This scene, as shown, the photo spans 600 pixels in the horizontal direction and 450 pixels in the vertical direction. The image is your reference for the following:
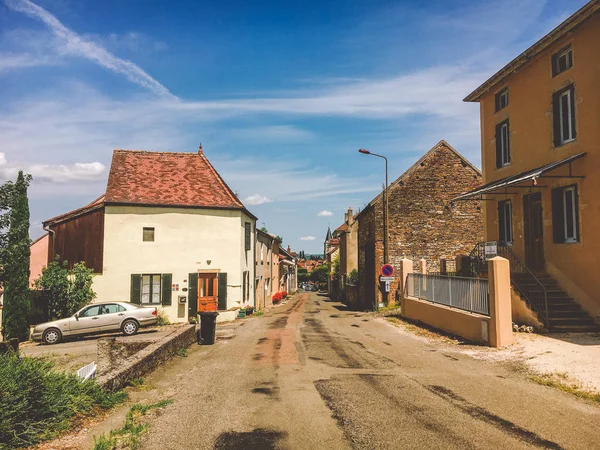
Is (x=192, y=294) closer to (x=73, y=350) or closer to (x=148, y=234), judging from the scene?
(x=148, y=234)

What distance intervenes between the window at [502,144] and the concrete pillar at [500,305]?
24.9 feet

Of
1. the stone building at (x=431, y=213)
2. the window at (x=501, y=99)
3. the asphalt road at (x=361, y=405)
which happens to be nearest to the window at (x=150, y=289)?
the stone building at (x=431, y=213)

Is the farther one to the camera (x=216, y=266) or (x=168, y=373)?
(x=216, y=266)

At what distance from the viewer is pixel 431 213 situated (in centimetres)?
2789

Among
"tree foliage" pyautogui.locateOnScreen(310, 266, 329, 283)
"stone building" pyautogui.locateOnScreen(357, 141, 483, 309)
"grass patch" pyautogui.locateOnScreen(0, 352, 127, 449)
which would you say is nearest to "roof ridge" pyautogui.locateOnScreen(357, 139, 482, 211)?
"stone building" pyautogui.locateOnScreen(357, 141, 483, 309)

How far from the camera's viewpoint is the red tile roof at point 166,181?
24828 millimetres

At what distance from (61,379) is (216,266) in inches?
710

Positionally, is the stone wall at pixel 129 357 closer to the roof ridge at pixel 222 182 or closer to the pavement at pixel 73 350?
the pavement at pixel 73 350

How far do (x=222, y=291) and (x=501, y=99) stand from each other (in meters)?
15.9

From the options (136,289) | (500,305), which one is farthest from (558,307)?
(136,289)

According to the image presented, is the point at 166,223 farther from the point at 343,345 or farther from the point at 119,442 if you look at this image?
the point at 119,442

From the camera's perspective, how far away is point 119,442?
5.61 meters

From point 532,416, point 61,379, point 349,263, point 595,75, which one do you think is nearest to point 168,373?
point 61,379

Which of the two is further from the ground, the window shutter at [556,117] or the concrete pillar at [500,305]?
the window shutter at [556,117]
